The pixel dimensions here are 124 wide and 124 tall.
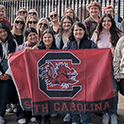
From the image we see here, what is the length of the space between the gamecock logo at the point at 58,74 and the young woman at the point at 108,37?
2.67 ft

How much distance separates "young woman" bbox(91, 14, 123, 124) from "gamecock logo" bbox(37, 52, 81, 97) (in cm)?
81

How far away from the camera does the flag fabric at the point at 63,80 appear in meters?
4.56

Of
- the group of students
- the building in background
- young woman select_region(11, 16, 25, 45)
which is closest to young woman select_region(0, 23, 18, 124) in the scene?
the group of students

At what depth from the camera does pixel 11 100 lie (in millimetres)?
5230

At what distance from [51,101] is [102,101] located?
2.83 ft

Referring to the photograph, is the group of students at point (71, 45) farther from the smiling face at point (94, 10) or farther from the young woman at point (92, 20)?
the smiling face at point (94, 10)

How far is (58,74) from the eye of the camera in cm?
468

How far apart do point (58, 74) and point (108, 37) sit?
4.17 feet

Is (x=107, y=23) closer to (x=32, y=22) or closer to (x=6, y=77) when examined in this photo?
(x=32, y=22)

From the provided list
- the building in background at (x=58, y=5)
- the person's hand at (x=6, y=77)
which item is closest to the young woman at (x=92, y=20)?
the person's hand at (x=6, y=77)

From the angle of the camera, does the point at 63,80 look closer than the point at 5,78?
Yes

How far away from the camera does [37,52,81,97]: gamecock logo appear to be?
465 cm

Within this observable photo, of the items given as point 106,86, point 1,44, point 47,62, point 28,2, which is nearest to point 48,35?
point 47,62

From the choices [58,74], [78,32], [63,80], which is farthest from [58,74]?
[78,32]
